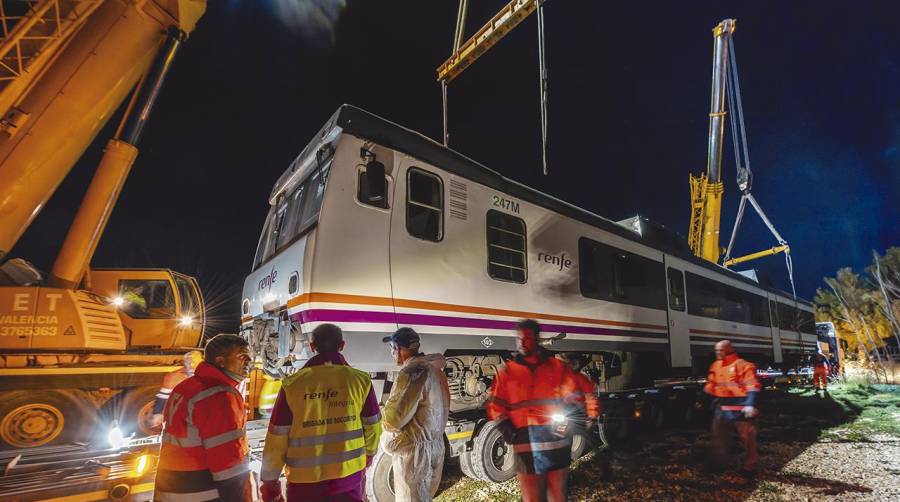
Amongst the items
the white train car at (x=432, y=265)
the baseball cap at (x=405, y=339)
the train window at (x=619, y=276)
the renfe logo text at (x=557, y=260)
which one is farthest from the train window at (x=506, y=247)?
the baseball cap at (x=405, y=339)

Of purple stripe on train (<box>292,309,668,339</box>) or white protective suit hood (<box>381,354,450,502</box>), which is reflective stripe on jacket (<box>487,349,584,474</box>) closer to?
white protective suit hood (<box>381,354,450,502</box>)

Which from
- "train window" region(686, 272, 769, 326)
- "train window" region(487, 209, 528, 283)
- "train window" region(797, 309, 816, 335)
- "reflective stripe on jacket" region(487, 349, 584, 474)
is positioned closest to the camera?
"reflective stripe on jacket" region(487, 349, 584, 474)

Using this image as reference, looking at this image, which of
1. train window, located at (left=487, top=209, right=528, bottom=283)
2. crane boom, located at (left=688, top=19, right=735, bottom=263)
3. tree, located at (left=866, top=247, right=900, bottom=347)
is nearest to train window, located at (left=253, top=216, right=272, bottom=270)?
train window, located at (left=487, top=209, right=528, bottom=283)

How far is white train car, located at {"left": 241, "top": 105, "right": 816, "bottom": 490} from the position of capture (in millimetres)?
3932

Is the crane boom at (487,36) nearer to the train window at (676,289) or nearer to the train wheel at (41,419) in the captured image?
the train window at (676,289)

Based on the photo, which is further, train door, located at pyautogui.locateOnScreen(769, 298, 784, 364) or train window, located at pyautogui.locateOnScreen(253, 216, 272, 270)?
train door, located at pyautogui.locateOnScreen(769, 298, 784, 364)

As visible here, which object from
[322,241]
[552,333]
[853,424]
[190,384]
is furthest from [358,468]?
[853,424]

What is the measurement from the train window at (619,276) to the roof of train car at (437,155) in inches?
18.5

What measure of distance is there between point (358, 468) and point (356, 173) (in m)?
2.65

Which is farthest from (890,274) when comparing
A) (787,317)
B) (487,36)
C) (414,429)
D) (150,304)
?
(150,304)

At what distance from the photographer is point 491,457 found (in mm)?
4969

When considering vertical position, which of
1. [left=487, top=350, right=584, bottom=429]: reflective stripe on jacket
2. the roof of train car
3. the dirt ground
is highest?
the roof of train car

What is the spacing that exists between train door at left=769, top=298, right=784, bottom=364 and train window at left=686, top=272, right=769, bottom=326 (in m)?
0.62

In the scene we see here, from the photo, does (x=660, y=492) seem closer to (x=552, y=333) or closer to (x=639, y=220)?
(x=552, y=333)
